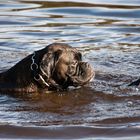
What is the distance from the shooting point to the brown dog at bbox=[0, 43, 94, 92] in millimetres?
9453

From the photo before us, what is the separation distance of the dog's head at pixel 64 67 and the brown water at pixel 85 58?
0.25 metres

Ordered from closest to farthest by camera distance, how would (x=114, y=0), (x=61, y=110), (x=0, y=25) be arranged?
(x=61, y=110)
(x=0, y=25)
(x=114, y=0)

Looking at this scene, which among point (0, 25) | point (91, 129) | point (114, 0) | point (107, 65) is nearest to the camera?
point (91, 129)

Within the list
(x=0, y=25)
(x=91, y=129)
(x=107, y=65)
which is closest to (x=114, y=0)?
(x=0, y=25)

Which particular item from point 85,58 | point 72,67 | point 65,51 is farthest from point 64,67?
point 85,58

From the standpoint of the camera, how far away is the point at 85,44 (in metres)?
13.3

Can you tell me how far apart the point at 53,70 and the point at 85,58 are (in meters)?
2.78

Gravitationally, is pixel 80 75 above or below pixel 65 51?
below

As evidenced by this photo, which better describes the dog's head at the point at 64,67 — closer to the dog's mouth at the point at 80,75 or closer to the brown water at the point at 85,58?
the dog's mouth at the point at 80,75

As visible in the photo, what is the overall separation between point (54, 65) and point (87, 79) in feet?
1.56

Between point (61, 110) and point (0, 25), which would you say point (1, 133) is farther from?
point (0, 25)

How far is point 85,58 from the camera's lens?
12.2 metres

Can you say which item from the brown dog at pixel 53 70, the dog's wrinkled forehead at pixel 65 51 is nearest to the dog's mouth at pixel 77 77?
the brown dog at pixel 53 70

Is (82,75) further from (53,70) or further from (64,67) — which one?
(53,70)
